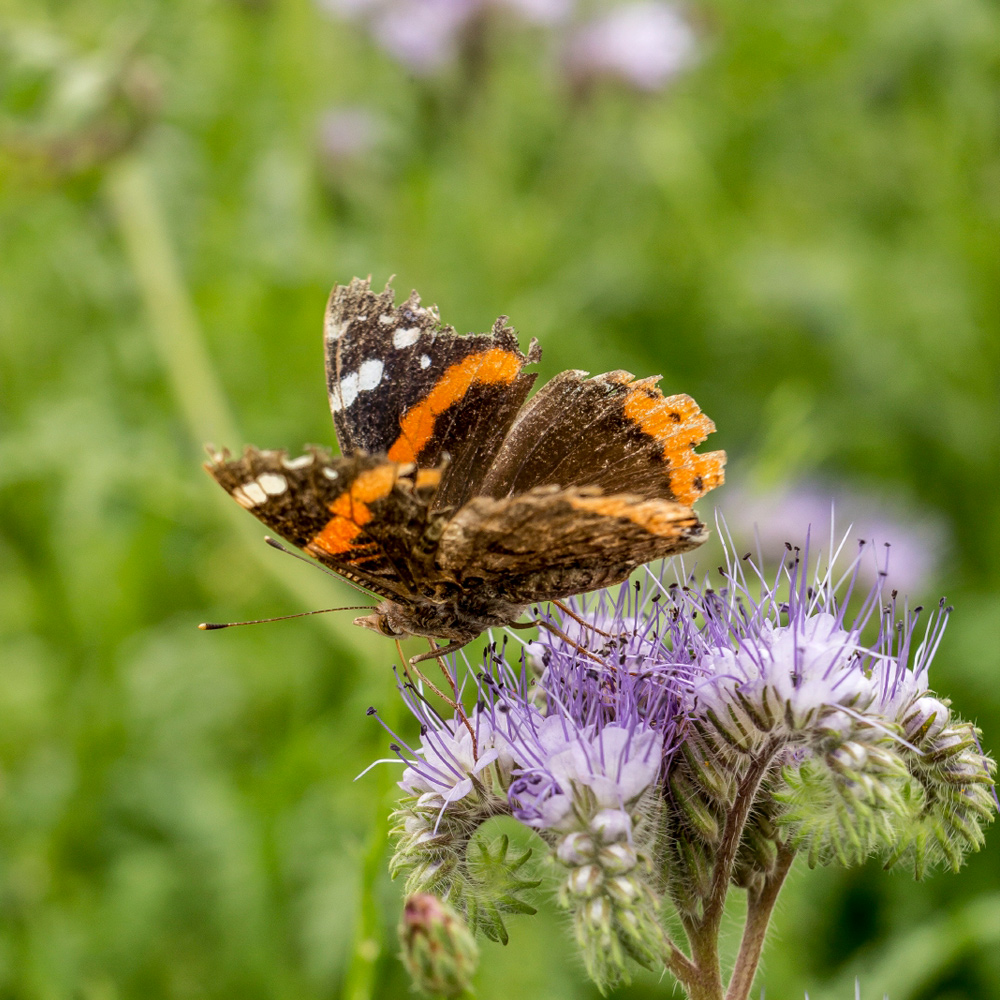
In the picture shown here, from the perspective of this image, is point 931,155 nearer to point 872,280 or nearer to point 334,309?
point 872,280

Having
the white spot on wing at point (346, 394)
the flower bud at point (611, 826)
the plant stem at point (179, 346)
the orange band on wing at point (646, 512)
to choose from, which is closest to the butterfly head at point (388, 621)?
the white spot on wing at point (346, 394)

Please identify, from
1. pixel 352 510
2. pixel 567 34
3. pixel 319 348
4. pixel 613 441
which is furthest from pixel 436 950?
pixel 567 34

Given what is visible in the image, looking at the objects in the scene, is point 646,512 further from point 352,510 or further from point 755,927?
point 755,927

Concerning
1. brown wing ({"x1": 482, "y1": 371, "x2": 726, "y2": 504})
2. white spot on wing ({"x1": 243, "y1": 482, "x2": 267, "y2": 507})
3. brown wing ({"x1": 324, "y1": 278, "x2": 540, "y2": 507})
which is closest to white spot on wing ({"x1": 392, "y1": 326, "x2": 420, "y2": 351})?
brown wing ({"x1": 324, "y1": 278, "x2": 540, "y2": 507})

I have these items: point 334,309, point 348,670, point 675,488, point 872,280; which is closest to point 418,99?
point 872,280

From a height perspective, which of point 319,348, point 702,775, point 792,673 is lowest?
point 702,775

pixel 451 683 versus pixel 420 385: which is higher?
pixel 420 385
